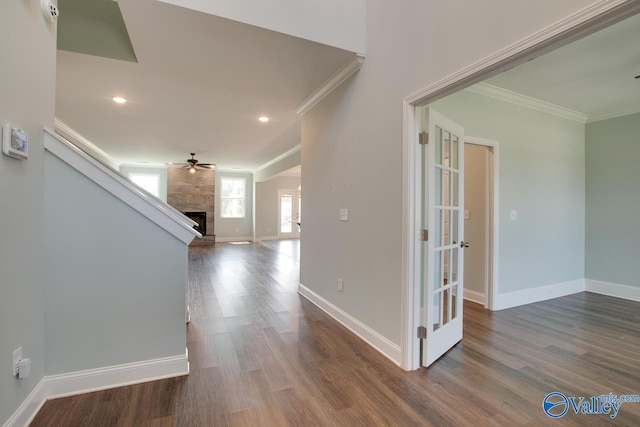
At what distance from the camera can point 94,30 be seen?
2656 mm

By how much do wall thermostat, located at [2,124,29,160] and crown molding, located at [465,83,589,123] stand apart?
3775 mm

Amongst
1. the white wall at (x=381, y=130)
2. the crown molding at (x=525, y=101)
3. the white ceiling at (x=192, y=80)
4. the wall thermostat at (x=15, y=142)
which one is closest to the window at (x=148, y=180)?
the white ceiling at (x=192, y=80)

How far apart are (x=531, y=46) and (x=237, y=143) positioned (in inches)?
224

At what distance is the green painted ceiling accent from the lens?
2596mm

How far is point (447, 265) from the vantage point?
101 inches

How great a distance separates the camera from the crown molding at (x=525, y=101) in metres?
3.32

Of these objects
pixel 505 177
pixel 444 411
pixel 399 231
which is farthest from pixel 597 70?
pixel 444 411

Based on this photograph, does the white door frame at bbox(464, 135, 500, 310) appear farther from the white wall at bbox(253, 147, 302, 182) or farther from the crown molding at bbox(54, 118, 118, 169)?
the crown molding at bbox(54, 118, 118, 169)

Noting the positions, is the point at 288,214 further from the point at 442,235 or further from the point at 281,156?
the point at 442,235

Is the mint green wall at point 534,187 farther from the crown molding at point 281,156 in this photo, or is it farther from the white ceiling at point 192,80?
the crown molding at point 281,156

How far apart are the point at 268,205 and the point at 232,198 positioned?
1368mm

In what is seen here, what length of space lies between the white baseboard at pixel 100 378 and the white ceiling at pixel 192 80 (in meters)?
2.43

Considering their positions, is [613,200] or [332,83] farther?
[613,200]

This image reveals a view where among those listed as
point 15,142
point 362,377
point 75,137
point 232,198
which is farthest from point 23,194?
point 232,198
